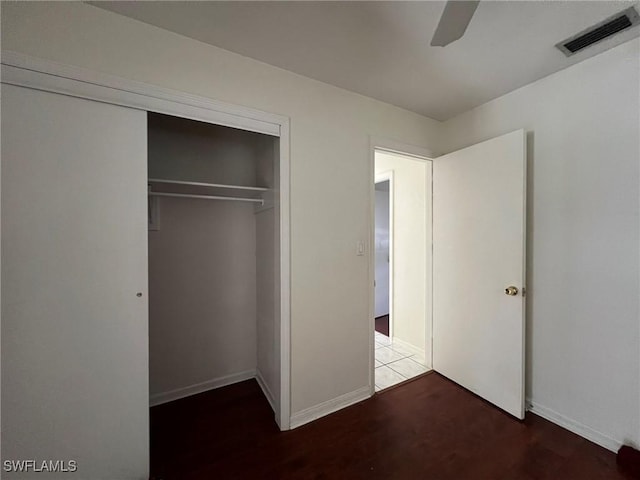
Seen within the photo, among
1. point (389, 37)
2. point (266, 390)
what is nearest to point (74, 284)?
point (266, 390)

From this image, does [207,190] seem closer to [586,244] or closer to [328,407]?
[328,407]

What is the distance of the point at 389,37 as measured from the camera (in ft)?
4.97

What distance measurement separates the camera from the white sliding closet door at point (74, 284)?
45.6 inches

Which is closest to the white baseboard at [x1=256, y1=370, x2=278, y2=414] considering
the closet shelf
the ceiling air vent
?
the closet shelf

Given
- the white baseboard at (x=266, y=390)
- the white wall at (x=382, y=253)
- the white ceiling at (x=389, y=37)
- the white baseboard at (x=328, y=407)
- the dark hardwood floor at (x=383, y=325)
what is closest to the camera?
the white ceiling at (x=389, y=37)

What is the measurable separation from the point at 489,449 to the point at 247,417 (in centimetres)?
165

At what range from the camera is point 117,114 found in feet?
4.42

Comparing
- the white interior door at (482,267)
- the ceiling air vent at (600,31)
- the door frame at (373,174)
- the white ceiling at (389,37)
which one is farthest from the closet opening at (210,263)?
the ceiling air vent at (600,31)

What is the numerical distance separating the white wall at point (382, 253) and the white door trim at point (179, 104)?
2.93 metres

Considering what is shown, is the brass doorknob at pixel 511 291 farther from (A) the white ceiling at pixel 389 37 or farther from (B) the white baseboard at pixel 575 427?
(A) the white ceiling at pixel 389 37

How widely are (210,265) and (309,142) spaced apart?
140 cm

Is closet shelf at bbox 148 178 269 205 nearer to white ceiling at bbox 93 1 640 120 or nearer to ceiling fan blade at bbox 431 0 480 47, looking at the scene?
white ceiling at bbox 93 1 640 120

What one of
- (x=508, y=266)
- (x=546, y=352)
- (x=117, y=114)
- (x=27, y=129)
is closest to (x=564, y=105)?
(x=508, y=266)

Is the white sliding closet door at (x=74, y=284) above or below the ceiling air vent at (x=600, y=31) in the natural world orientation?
below
